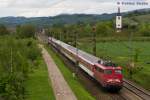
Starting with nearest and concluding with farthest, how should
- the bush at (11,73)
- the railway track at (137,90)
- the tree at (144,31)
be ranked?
the bush at (11,73), the railway track at (137,90), the tree at (144,31)

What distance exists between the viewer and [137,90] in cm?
5581

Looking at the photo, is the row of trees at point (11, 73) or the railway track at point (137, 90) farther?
the railway track at point (137, 90)

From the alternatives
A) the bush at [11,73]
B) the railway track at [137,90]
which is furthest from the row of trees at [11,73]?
the railway track at [137,90]

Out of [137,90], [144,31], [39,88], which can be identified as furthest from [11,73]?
[144,31]

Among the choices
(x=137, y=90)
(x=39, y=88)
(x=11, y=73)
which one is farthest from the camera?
(x=137, y=90)

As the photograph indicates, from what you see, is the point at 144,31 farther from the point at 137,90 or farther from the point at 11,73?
the point at 11,73

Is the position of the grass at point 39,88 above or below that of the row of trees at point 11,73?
below

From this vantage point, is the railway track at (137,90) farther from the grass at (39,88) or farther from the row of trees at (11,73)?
the row of trees at (11,73)

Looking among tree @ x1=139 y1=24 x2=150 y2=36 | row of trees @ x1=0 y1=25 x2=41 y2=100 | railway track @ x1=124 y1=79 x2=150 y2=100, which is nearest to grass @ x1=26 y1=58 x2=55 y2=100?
row of trees @ x1=0 y1=25 x2=41 y2=100

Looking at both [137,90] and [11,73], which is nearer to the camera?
[11,73]

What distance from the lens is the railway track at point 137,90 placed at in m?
51.2

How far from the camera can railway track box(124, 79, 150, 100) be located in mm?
51188

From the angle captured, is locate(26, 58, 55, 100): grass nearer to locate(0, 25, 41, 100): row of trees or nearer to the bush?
locate(0, 25, 41, 100): row of trees

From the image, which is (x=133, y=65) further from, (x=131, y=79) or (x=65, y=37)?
(x=65, y=37)
